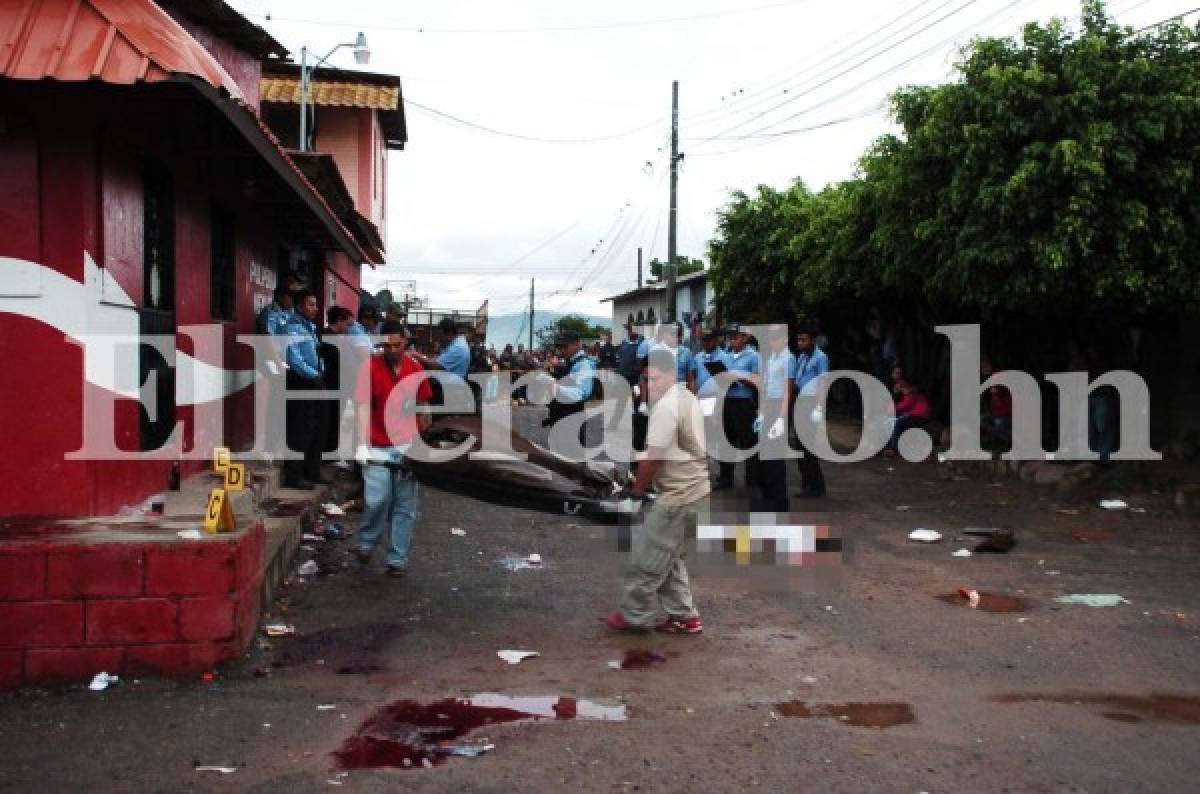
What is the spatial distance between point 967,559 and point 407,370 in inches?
183

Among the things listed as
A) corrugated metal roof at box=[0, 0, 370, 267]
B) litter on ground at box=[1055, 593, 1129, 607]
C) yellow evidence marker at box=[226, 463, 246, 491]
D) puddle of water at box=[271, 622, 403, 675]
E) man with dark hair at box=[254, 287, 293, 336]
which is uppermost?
corrugated metal roof at box=[0, 0, 370, 267]

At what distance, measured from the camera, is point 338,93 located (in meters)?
20.2

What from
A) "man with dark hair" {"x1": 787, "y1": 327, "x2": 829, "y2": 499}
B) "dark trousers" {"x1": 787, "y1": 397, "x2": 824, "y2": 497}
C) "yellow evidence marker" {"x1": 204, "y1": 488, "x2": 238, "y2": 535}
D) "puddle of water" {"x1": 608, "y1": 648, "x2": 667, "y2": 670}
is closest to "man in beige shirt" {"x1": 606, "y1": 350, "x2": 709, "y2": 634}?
"puddle of water" {"x1": 608, "y1": 648, "x2": 667, "y2": 670}

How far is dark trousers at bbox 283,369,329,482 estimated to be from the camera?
28.4 ft

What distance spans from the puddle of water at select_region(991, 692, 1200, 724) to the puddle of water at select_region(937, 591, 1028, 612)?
5.37 feet

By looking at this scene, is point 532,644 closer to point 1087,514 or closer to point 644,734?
point 644,734

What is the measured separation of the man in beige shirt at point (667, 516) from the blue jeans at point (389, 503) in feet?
5.77

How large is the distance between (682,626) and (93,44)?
423 centimetres

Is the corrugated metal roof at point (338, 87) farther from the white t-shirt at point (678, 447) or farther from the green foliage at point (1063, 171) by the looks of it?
the white t-shirt at point (678, 447)

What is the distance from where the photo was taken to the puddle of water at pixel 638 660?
5309 mm

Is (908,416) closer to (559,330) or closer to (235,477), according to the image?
(235,477)

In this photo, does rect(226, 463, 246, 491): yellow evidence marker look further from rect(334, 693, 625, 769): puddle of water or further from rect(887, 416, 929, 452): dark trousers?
rect(887, 416, 929, 452): dark trousers

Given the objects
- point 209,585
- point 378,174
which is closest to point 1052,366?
point 209,585

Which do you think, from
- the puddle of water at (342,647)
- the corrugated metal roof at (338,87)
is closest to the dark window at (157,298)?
the puddle of water at (342,647)
